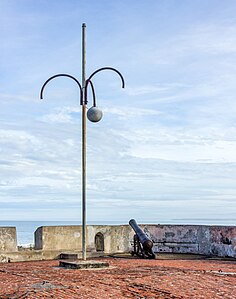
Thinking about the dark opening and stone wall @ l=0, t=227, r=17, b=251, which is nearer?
stone wall @ l=0, t=227, r=17, b=251

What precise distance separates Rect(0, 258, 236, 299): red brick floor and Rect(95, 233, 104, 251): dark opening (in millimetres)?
4773

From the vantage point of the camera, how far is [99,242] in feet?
54.7

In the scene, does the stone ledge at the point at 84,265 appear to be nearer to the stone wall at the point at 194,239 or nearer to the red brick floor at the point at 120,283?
the red brick floor at the point at 120,283

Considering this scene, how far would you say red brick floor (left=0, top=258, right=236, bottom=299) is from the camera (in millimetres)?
7711

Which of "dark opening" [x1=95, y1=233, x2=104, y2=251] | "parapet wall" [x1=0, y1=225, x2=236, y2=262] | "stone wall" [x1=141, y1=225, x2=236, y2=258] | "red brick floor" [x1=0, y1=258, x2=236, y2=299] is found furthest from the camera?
"dark opening" [x1=95, y1=233, x2=104, y2=251]

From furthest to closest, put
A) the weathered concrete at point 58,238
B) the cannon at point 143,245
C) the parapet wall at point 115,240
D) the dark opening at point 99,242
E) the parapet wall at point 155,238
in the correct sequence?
1. the dark opening at point 99,242
2. the parapet wall at point 155,238
3. the weathered concrete at point 58,238
4. the cannon at point 143,245
5. the parapet wall at point 115,240

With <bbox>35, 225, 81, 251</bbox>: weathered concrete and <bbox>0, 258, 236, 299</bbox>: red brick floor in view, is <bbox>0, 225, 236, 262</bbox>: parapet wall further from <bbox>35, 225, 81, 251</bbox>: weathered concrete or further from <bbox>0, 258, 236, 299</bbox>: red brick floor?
<bbox>0, 258, 236, 299</bbox>: red brick floor

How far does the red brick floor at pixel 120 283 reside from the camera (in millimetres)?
7711

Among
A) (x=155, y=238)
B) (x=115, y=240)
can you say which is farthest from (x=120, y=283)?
(x=155, y=238)

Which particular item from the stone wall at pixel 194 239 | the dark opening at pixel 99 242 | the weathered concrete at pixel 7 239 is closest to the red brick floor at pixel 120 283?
the weathered concrete at pixel 7 239

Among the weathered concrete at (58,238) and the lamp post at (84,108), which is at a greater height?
the lamp post at (84,108)

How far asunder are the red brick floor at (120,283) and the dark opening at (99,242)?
4.77m

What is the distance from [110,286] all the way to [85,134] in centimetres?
439

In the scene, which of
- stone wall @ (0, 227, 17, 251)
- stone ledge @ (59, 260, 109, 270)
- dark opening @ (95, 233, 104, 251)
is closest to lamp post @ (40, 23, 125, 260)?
stone ledge @ (59, 260, 109, 270)
